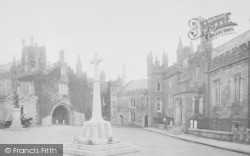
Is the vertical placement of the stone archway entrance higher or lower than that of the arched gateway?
higher

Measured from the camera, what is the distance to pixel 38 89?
48.7 meters

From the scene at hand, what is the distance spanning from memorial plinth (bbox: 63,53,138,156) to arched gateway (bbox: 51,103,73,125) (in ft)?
117

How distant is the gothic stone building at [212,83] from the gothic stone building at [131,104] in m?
6.17

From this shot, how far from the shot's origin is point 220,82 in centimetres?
2942

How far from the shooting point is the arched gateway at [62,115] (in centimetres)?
5243

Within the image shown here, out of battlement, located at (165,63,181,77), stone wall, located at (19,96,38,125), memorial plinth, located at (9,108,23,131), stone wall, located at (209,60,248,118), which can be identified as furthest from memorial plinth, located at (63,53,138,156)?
stone wall, located at (19,96,38,125)

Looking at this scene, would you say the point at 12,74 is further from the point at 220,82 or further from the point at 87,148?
the point at 87,148

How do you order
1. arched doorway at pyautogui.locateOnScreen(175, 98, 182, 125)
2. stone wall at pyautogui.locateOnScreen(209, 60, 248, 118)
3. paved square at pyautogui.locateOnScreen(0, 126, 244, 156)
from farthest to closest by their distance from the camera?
1. arched doorway at pyautogui.locateOnScreen(175, 98, 182, 125)
2. stone wall at pyautogui.locateOnScreen(209, 60, 248, 118)
3. paved square at pyautogui.locateOnScreen(0, 126, 244, 156)

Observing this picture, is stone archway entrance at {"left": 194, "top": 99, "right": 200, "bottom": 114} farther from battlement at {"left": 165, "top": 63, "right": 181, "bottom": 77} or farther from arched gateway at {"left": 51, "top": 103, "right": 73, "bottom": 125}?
arched gateway at {"left": 51, "top": 103, "right": 73, "bottom": 125}

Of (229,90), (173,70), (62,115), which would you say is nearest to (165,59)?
(173,70)

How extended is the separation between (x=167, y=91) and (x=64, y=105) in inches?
644

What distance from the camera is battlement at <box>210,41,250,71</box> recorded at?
79.5 feet

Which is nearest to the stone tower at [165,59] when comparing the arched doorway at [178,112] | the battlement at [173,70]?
the battlement at [173,70]

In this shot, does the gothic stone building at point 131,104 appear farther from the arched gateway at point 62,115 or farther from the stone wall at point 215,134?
the stone wall at point 215,134
